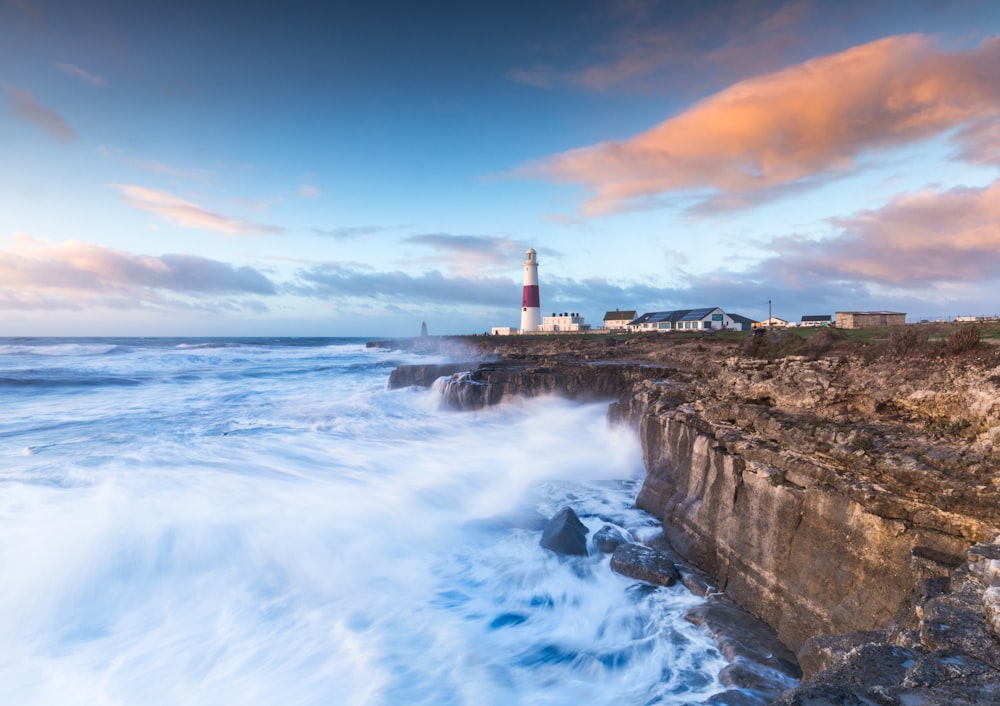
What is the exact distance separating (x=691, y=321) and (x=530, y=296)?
59.3 feet

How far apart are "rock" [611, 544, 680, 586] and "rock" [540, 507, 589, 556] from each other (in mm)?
660

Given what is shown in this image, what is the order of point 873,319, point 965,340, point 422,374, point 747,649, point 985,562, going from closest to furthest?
1. point 985,562
2. point 747,649
3. point 965,340
4. point 422,374
5. point 873,319

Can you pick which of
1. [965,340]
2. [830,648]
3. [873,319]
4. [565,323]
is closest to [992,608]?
[830,648]

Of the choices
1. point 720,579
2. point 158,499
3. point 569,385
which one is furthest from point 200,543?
point 569,385

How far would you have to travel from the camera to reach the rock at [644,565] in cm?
697

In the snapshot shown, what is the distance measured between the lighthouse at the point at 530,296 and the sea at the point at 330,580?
127ft

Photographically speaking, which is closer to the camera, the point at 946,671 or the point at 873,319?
the point at 946,671

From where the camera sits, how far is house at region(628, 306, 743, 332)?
5244cm

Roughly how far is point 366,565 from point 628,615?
14.7 feet

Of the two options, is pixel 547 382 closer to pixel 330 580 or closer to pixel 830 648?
pixel 330 580

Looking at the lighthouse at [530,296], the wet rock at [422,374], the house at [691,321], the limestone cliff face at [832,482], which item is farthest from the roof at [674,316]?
the limestone cliff face at [832,482]

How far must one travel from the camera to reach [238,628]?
668 centimetres

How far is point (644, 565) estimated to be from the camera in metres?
7.18

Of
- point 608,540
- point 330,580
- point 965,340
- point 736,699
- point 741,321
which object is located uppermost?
point 741,321
